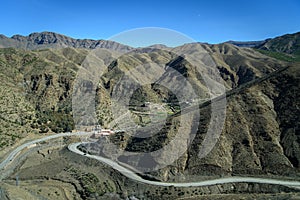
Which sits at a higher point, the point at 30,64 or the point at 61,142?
the point at 30,64

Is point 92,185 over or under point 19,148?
under

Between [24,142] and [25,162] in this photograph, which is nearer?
[25,162]

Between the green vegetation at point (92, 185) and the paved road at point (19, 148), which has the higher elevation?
the paved road at point (19, 148)

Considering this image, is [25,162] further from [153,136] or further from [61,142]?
[153,136]

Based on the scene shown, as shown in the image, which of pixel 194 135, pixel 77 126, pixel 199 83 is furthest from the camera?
pixel 199 83

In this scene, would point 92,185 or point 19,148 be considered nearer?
point 92,185

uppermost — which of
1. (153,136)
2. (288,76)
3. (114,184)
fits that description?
(288,76)

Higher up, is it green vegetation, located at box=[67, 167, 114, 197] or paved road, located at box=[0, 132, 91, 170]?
paved road, located at box=[0, 132, 91, 170]

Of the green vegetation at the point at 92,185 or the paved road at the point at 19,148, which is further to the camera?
the paved road at the point at 19,148

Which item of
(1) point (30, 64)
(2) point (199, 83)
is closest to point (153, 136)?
(1) point (30, 64)

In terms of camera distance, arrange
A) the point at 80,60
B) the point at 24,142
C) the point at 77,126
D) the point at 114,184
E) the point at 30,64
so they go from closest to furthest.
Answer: the point at 114,184 → the point at 24,142 → the point at 77,126 → the point at 30,64 → the point at 80,60

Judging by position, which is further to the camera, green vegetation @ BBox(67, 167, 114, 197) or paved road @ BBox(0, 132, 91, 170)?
paved road @ BBox(0, 132, 91, 170)
